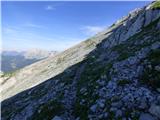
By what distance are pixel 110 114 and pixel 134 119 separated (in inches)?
80.0

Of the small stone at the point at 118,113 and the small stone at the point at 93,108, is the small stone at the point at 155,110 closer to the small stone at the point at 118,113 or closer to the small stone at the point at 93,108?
the small stone at the point at 118,113

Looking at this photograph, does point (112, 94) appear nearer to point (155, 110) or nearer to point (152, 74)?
point (152, 74)

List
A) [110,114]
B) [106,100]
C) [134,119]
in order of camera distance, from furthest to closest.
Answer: [106,100] → [110,114] → [134,119]

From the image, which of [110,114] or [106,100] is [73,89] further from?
[110,114]

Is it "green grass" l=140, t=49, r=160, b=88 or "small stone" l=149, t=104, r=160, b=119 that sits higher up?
"green grass" l=140, t=49, r=160, b=88

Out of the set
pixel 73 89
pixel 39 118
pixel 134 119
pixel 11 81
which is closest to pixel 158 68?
pixel 134 119

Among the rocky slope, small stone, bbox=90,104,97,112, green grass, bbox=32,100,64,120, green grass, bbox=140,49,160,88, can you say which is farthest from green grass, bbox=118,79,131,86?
green grass, bbox=32,100,64,120

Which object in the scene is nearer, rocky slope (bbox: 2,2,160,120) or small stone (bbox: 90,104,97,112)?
rocky slope (bbox: 2,2,160,120)

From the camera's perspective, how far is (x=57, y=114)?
21.0 metres

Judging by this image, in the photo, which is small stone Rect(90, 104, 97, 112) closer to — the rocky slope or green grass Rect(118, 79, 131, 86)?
the rocky slope

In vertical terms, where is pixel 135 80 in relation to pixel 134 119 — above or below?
above

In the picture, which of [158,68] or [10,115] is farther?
[10,115]

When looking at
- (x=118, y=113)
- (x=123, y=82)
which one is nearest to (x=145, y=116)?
(x=118, y=113)

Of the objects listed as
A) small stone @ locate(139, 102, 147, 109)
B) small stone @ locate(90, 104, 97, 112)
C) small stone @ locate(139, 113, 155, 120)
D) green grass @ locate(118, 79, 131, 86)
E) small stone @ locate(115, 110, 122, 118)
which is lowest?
small stone @ locate(139, 113, 155, 120)
